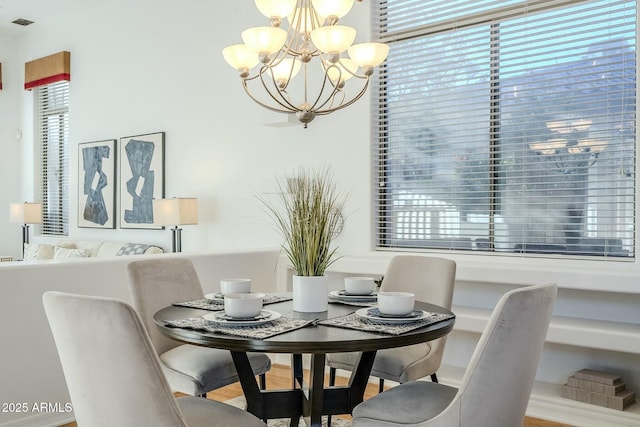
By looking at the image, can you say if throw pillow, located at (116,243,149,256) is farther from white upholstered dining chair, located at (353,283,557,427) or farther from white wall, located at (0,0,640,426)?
white upholstered dining chair, located at (353,283,557,427)

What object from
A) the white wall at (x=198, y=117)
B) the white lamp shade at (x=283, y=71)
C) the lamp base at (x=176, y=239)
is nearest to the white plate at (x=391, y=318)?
the white lamp shade at (x=283, y=71)

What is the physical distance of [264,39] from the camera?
7.79 feet

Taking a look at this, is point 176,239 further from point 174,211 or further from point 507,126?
point 507,126

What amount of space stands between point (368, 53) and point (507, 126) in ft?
4.65

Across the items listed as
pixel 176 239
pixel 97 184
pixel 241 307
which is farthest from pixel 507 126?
pixel 97 184

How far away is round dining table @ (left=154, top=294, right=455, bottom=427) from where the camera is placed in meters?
1.70

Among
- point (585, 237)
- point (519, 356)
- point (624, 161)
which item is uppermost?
point (624, 161)

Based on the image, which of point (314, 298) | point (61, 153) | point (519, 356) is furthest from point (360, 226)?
point (61, 153)

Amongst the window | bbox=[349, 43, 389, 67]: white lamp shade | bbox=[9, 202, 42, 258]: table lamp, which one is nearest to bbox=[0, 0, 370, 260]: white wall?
the window

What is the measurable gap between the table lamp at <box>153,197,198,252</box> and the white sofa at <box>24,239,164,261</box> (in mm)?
455

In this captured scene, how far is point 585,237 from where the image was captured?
3.27 meters

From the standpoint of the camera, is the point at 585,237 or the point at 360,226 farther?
the point at 360,226

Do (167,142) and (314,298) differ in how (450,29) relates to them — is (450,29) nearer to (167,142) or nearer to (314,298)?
(314,298)

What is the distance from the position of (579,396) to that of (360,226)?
5.65 ft
